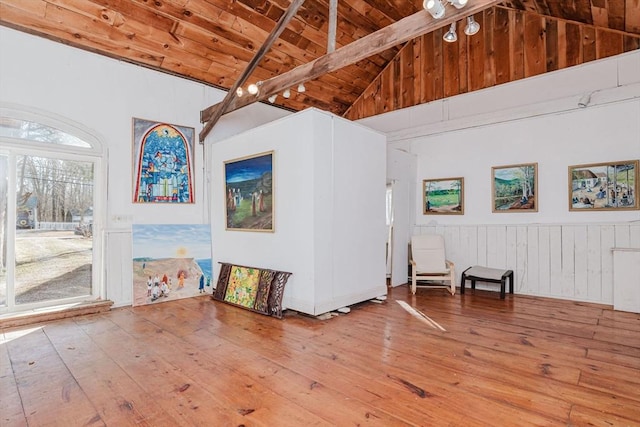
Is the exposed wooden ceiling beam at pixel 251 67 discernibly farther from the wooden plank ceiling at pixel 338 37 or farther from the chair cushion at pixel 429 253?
the chair cushion at pixel 429 253

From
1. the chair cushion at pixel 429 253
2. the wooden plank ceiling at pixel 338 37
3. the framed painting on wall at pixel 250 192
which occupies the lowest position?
the chair cushion at pixel 429 253

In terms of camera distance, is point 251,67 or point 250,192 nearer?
point 251,67

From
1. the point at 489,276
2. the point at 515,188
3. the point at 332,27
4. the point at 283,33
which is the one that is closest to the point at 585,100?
the point at 515,188

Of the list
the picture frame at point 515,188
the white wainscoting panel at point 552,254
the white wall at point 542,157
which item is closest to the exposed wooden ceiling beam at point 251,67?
the white wall at point 542,157

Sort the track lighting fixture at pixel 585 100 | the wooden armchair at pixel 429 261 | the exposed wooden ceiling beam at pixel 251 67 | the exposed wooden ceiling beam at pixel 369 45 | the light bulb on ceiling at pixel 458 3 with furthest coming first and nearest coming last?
the wooden armchair at pixel 429 261, the track lighting fixture at pixel 585 100, the exposed wooden ceiling beam at pixel 251 67, the exposed wooden ceiling beam at pixel 369 45, the light bulb on ceiling at pixel 458 3

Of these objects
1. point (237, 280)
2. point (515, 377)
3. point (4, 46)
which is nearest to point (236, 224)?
point (237, 280)

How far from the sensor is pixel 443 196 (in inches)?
255

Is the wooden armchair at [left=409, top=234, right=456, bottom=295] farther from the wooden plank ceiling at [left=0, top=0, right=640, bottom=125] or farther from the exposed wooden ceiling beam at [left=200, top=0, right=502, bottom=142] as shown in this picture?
the exposed wooden ceiling beam at [left=200, top=0, right=502, bottom=142]

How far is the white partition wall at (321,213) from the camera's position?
4.21 meters

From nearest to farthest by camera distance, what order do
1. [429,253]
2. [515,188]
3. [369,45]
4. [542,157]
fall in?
[369,45] < [542,157] < [515,188] < [429,253]

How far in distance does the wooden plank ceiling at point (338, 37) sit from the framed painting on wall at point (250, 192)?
6.11 ft

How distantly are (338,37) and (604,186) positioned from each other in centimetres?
481

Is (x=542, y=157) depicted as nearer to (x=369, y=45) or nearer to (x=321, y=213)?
(x=369, y=45)

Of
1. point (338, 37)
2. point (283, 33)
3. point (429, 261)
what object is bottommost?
point (429, 261)
